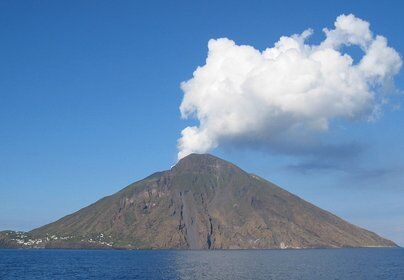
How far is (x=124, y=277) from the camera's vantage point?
169 metres

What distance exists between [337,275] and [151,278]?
6305 cm

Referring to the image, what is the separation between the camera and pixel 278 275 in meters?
174

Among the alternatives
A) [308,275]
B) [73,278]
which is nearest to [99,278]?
[73,278]

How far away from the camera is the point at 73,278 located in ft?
537

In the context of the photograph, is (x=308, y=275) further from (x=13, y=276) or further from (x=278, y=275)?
(x=13, y=276)

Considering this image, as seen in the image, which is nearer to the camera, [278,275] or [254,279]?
[254,279]

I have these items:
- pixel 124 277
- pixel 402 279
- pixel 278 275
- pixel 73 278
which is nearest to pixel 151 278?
pixel 124 277

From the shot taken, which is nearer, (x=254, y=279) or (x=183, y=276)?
(x=254, y=279)

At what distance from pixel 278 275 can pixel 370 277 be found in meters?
30.0

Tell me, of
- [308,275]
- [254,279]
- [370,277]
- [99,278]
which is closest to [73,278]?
[99,278]

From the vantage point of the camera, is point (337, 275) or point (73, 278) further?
point (337, 275)

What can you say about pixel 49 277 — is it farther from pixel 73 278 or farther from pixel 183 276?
pixel 183 276

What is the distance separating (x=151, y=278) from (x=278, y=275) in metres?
43.1

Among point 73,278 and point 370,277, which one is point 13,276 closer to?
point 73,278
